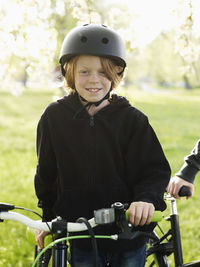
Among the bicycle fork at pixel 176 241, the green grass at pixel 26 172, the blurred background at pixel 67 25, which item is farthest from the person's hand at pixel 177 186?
the blurred background at pixel 67 25

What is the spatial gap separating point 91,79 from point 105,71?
0.43ft

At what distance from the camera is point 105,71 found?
8.34 ft

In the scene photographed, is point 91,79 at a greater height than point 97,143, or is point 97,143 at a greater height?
point 91,79

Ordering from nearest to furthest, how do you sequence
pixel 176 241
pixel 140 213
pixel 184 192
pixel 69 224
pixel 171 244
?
pixel 69 224, pixel 140 213, pixel 176 241, pixel 184 192, pixel 171 244

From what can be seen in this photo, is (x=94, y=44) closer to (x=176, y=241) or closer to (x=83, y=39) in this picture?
(x=83, y=39)

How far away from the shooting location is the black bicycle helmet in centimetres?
251

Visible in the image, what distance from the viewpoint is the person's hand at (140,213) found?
1987 millimetres

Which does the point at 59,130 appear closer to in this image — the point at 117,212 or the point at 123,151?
the point at 123,151

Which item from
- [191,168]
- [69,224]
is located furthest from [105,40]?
[69,224]

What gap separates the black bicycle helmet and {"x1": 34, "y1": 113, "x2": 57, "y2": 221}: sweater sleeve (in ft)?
1.63

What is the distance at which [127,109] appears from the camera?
8.46ft

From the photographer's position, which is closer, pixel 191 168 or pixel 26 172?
pixel 191 168

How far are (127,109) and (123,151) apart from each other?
0.93 feet

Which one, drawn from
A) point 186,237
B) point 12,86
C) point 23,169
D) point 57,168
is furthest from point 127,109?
point 23,169
